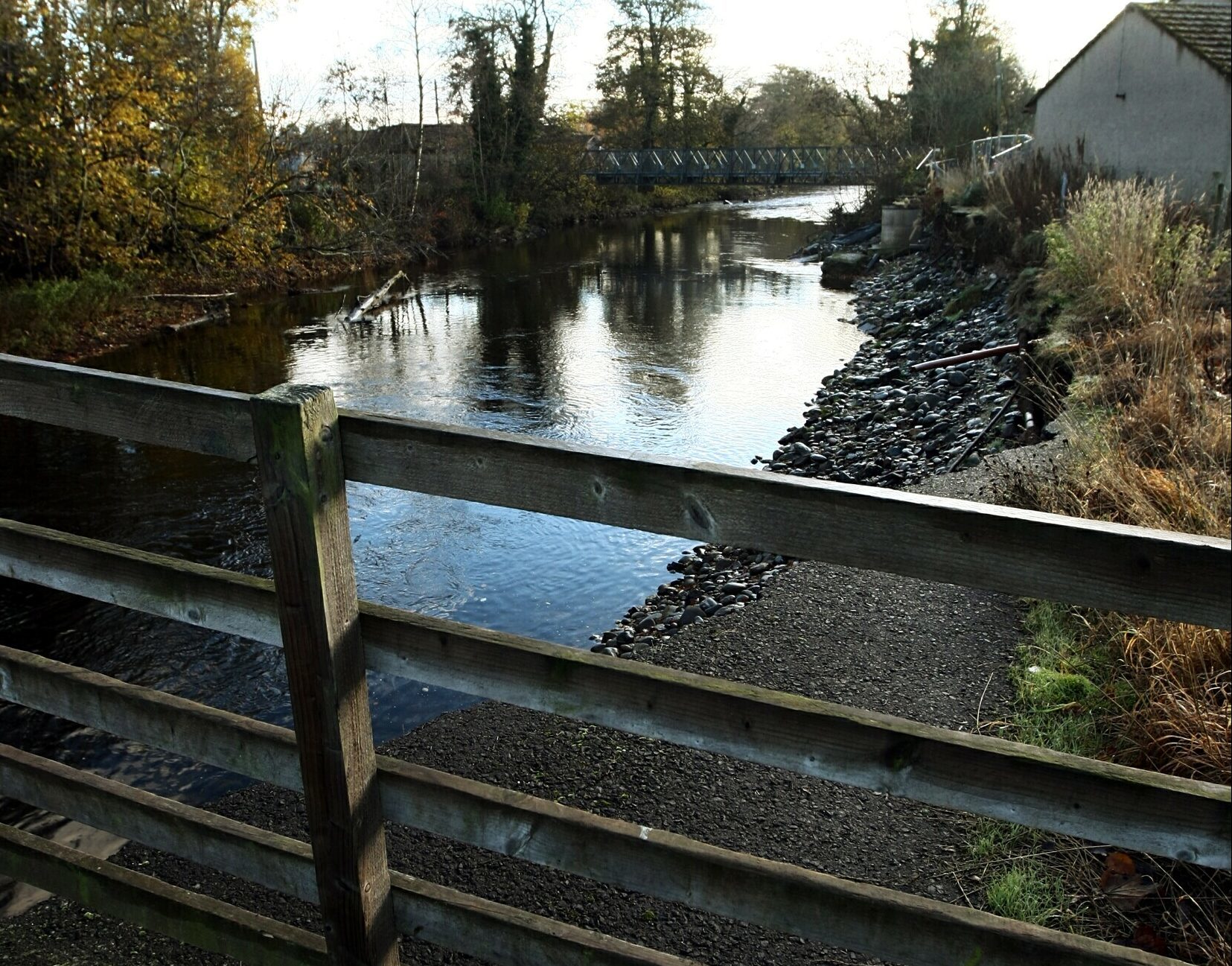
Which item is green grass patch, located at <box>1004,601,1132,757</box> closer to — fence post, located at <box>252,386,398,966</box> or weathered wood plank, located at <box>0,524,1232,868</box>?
weathered wood plank, located at <box>0,524,1232,868</box>

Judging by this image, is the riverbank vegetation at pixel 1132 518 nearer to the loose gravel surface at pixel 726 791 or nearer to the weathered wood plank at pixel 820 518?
the loose gravel surface at pixel 726 791

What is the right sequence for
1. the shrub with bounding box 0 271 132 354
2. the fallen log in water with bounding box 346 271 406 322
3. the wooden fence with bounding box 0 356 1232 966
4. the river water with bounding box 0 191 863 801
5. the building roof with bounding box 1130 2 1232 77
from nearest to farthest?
1. the wooden fence with bounding box 0 356 1232 966
2. the river water with bounding box 0 191 863 801
3. the shrub with bounding box 0 271 132 354
4. the building roof with bounding box 1130 2 1232 77
5. the fallen log in water with bounding box 346 271 406 322

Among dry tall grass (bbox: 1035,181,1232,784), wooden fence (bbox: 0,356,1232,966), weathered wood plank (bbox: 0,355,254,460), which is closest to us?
wooden fence (bbox: 0,356,1232,966)

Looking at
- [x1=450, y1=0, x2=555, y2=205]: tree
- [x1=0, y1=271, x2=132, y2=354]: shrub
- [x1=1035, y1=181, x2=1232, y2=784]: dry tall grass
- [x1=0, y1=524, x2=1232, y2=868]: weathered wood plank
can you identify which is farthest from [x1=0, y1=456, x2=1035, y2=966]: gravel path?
[x1=450, y1=0, x2=555, y2=205]: tree

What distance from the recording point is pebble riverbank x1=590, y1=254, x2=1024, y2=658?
283 inches

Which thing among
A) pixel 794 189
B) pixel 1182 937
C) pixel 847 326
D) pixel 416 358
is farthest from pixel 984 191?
pixel 794 189

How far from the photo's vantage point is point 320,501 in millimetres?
1908

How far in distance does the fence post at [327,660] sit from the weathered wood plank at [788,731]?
0.11 meters

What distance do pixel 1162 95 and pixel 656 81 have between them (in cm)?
3812

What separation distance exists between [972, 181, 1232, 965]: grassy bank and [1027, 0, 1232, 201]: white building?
874 cm

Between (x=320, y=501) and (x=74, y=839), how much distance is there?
364 cm

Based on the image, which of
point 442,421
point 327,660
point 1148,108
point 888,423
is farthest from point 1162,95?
point 327,660

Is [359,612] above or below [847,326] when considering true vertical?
above

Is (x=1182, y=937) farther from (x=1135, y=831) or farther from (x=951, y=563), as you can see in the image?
(x=951, y=563)
